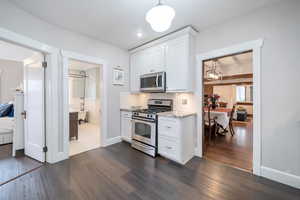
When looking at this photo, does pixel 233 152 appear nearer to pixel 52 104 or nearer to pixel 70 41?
pixel 52 104

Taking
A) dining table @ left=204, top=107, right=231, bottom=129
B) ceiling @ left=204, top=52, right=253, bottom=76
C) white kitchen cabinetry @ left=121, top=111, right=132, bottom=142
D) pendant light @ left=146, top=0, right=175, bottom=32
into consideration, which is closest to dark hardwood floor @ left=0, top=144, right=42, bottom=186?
white kitchen cabinetry @ left=121, top=111, right=132, bottom=142

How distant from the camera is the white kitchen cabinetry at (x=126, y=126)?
3.49 meters

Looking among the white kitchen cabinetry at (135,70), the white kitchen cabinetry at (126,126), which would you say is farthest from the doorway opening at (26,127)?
the white kitchen cabinetry at (135,70)

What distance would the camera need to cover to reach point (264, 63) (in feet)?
6.68

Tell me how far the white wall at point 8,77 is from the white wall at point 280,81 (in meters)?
7.18

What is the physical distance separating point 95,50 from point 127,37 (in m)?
0.82

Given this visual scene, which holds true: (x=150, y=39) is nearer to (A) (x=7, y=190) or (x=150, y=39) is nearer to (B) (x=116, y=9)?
(B) (x=116, y=9)

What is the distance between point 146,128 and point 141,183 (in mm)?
1211

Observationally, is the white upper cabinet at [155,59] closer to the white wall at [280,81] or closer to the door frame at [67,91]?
the door frame at [67,91]

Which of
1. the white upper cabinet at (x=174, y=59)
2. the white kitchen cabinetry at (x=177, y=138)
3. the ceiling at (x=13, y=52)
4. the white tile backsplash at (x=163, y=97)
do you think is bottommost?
the white kitchen cabinetry at (x=177, y=138)

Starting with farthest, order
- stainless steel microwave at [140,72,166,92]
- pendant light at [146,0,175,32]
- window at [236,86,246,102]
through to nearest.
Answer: window at [236,86,246,102], stainless steel microwave at [140,72,166,92], pendant light at [146,0,175,32]

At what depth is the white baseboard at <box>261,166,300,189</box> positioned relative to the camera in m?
1.80

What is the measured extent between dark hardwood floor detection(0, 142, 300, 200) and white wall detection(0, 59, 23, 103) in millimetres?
4573

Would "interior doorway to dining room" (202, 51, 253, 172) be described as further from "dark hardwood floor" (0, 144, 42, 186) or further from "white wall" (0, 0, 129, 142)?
"dark hardwood floor" (0, 144, 42, 186)
